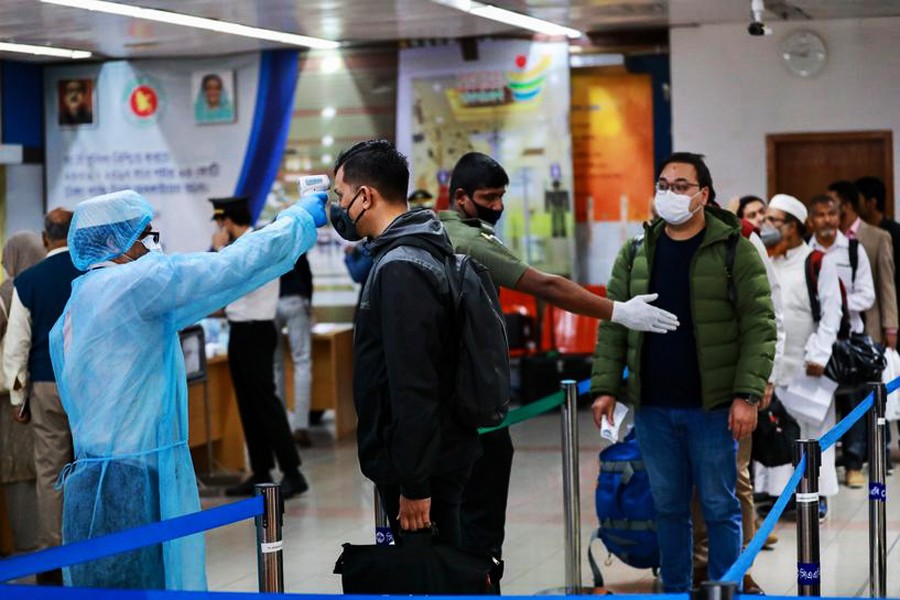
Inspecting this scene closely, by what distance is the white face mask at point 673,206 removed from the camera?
5492 millimetres

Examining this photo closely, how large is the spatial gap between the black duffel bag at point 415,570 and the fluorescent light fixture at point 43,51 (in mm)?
9704

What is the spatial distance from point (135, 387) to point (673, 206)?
2209 mm

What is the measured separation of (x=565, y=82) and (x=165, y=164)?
4.16 metres

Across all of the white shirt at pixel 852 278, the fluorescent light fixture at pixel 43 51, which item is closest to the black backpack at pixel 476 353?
the white shirt at pixel 852 278

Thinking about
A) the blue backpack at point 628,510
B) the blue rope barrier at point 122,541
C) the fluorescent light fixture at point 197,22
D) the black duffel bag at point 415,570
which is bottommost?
the blue backpack at point 628,510

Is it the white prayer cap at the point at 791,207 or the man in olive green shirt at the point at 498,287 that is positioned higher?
the white prayer cap at the point at 791,207

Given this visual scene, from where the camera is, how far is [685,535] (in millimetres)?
5699

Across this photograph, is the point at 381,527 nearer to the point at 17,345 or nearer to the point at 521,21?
the point at 17,345

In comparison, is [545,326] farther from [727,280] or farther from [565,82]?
[727,280]

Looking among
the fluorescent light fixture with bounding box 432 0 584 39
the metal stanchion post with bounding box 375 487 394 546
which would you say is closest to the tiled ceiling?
the fluorescent light fixture with bounding box 432 0 584 39

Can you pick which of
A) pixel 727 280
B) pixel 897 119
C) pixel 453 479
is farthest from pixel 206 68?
pixel 453 479

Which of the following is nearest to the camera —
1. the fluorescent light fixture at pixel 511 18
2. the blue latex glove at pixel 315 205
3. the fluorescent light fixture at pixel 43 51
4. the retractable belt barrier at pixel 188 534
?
the retractable belt barrier at pixel 188 534

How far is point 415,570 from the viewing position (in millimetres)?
3910

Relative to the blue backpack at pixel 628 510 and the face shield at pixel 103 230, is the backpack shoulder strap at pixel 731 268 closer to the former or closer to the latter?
the blue backpack at pixel 628 510
